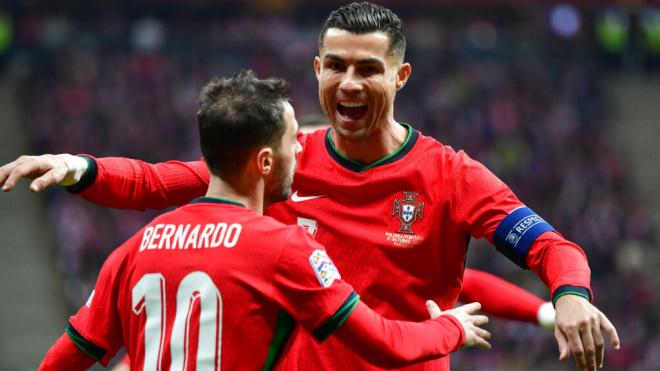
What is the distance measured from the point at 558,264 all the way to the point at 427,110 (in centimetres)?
1696

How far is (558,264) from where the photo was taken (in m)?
3.68

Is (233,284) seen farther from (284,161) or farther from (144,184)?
(144,184)

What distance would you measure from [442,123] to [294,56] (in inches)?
147

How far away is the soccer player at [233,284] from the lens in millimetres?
3160

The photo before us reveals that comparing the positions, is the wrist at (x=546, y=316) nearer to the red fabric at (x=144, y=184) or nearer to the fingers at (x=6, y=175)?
the red fabric at (x=144, y=184)

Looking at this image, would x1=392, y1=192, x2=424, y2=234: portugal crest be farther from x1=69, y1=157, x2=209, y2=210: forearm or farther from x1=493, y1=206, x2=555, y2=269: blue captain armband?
x1=69, y1=157, x2=209, y2=210: forearm

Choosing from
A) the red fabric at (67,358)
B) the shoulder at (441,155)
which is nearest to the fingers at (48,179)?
the red fabric at (67,358)

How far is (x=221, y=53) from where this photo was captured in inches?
858

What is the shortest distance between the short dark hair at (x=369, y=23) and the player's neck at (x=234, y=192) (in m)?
1.03

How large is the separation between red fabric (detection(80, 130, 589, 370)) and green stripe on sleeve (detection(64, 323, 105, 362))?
675 millimetres

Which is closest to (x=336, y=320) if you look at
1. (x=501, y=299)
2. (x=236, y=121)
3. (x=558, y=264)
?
(x=236, y=121)

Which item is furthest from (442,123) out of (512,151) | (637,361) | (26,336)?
(26,336)

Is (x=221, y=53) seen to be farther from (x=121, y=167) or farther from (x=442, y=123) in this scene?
(x=121, y=167)

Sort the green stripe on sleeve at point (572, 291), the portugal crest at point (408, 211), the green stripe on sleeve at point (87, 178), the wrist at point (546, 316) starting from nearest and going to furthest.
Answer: the green stripe on sleeve at point (572, 291)
the green stripe on sleeve at point (87, 178)
the portugal crest at point (408, 211)
the wrist at point (546, 316)
